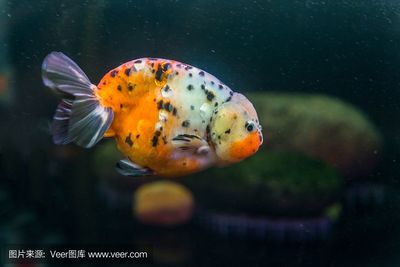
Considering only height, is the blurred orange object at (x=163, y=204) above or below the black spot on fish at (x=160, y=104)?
below

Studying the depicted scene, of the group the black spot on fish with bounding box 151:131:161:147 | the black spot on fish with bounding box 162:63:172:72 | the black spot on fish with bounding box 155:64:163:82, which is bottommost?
the black spot on fish with bounding box 151:131:161:147

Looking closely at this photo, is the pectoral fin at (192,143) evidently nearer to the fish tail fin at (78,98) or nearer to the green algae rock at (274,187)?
the fish tail fin at (78,98)

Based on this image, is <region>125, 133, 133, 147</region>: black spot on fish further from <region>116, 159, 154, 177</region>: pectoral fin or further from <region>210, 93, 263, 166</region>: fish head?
<region>210, 93, 263, 166</region>: fish head

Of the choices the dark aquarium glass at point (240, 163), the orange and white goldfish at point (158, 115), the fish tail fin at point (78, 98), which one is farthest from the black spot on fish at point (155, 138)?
the dark aquarium glass at point (240, 163)

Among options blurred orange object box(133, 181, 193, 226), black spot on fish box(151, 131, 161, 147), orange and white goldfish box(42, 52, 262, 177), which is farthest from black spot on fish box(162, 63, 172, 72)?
blurred orange object box(133, 181, 193, 226)

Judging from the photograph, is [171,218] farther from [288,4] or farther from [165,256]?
[288,4]

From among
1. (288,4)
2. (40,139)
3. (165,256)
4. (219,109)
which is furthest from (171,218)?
(288,4)

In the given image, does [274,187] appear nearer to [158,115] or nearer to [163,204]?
[163,204]

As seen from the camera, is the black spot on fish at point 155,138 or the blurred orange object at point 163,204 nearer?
the black spot on fish at point 155,138
